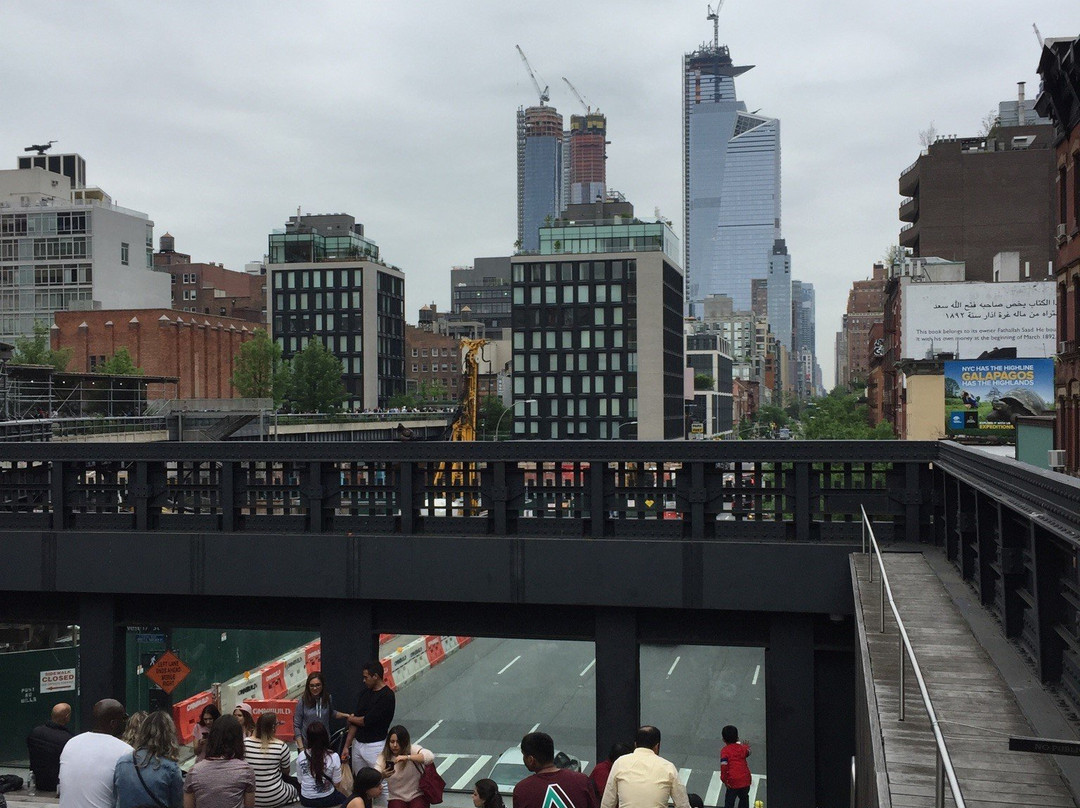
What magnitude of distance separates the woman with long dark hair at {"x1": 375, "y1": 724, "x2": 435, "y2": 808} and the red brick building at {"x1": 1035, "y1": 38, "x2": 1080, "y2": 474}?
24.0 metres

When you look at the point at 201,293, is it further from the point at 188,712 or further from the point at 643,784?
the point at 643,784

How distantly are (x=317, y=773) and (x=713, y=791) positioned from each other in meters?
6.22

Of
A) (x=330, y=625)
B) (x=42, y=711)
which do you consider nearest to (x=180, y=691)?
(x=42, y=711)

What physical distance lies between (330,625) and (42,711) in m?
7.82

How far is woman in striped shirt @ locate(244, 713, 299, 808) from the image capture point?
10039mm

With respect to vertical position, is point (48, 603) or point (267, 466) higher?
point (267, 466)

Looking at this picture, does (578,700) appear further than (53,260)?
No

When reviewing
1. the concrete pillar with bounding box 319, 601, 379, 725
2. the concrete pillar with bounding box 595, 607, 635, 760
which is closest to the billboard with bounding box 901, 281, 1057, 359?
the concrete pillar with bounding box 595, 607, 635, 760

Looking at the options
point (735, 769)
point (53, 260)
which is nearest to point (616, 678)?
point (735, 769)

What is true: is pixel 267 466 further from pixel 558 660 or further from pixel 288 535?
pixel 558 660

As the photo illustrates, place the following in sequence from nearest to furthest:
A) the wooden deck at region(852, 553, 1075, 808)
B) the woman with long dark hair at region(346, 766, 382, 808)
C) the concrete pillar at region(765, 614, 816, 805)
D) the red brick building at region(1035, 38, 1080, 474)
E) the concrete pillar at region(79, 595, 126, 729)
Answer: the wooden deck at region(852, 553, 1075, 808), the woman with long dark hair at region(346, 766, 382, 808), the concrete pillar at region(765, 614, 816, 805), the concrete pillar at region(79, 595, 126, 729), the red brick building at region(1035, 38, 1080, 474)

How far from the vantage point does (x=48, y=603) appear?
15.8 m

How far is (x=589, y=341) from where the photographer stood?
4990 inches

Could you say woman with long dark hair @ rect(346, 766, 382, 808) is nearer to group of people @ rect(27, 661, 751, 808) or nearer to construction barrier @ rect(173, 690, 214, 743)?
group of people @ rect(27, 661, 751, 808)
